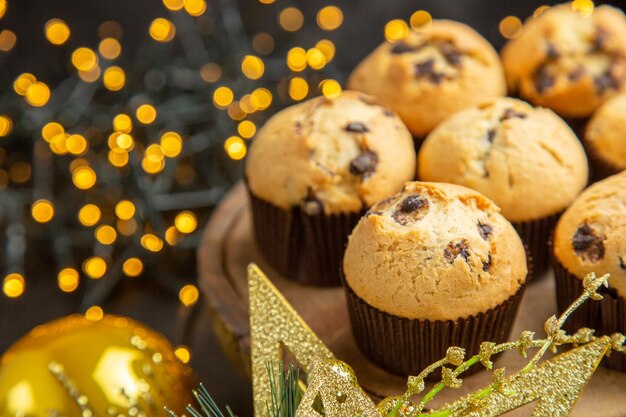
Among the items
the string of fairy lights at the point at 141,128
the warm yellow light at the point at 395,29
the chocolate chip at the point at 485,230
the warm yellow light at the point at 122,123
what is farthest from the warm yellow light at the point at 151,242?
the chocolate chip at the point at 485,230

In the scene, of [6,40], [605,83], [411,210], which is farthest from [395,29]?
[411,210]

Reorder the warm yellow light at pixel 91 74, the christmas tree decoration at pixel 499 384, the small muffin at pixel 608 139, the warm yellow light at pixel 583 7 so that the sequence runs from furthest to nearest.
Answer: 1. the warm yellow light at pixel 91 74
2. the warm yellow light at pixel 583 7
3. the small muffin at pixel 608 139
4. the christmas tree decoration at pixel 499 384

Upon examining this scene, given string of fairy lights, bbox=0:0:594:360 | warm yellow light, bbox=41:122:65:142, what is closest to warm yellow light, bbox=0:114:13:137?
string of fairy lights, bbox=0:0:594:360

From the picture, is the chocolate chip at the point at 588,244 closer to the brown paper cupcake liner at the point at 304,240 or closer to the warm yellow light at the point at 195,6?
the brown paper cupcake liner at the point at 304,240

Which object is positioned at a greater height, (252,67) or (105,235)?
(252,67)

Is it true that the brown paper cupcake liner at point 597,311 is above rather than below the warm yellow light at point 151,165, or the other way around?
below

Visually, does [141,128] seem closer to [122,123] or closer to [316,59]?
[122,123]
